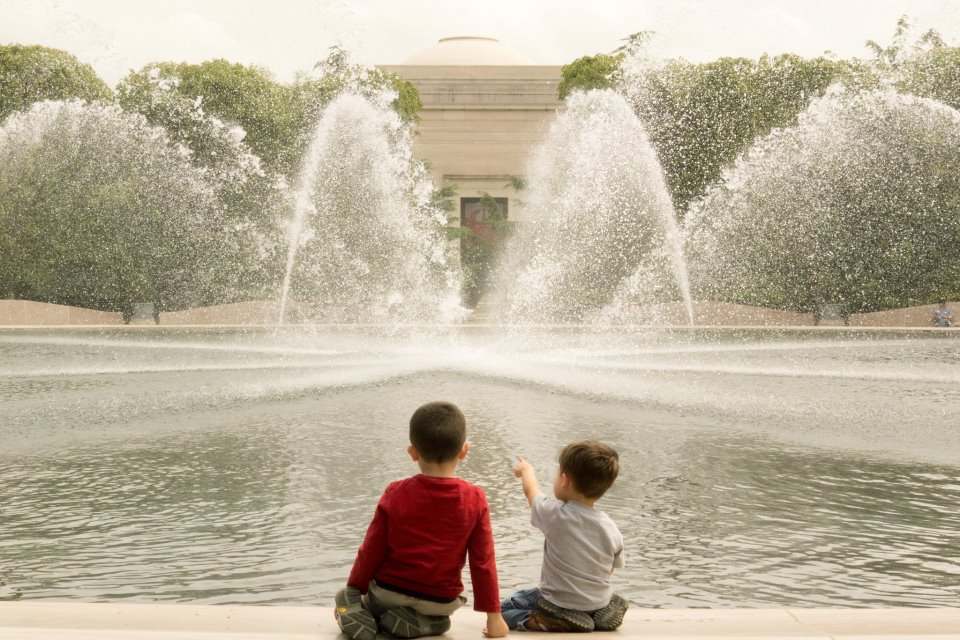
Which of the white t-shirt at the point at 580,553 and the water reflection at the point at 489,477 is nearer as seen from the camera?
the white t-shirt at the point at 580,553

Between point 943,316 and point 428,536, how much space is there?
29533 mm

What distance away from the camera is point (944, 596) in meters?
4.83

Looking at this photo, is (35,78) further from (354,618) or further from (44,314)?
(354,618)

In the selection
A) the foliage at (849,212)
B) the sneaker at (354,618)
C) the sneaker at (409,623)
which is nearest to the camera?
the sneaker at (354,618)

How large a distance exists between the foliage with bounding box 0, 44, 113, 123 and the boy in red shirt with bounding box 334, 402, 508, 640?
34.6m

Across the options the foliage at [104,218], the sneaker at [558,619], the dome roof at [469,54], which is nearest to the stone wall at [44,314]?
the foliage at [104,218]

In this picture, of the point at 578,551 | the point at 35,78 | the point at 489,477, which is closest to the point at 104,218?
the point at 35,78

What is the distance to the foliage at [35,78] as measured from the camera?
34.7 metres

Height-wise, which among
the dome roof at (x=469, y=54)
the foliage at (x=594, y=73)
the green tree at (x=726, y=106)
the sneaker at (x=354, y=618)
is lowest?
the sneaker at (x=354, y=618)

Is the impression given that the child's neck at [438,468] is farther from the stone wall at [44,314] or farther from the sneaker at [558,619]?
the stone wall at [44,314]

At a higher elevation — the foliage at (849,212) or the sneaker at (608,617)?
the foliage at (849,212)

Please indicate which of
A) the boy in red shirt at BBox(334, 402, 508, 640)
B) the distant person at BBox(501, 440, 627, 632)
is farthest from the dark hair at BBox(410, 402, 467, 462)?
the distant person at BBox(501, 440, 627, 632)

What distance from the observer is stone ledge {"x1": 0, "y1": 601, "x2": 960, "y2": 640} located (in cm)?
361

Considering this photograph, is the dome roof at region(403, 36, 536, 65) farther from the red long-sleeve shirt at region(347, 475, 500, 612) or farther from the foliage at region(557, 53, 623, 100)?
the red long-sleeve shirt at region(347, 475, 500, 612)
